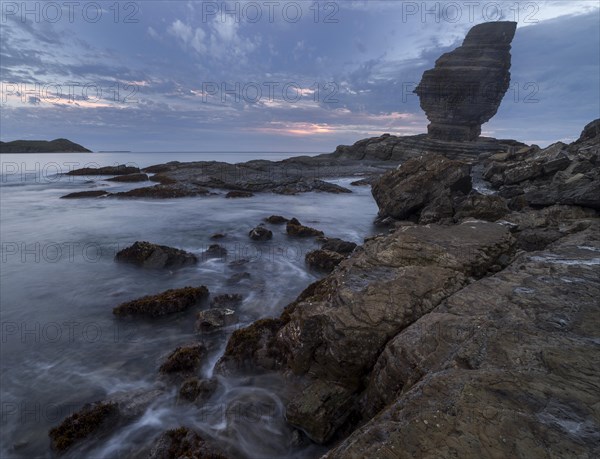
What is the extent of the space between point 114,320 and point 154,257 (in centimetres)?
427

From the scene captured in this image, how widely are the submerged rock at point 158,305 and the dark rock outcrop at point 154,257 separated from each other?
3198 millimetres

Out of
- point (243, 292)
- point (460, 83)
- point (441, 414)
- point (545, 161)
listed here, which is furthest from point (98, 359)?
point (460, 83)

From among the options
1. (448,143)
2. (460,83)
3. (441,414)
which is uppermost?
(460,83)

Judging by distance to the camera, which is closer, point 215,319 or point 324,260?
point 215,319

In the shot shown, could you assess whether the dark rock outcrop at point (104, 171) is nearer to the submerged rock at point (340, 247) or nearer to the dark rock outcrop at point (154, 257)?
the dark rock outcrop at point (154, 257)

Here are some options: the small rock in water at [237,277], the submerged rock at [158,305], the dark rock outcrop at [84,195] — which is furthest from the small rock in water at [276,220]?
the dark rock outcrop at [84,195]

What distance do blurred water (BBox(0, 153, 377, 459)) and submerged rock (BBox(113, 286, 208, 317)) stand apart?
1.00ft

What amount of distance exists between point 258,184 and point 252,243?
2107 cm

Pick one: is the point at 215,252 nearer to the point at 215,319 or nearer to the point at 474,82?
the point at 215,319

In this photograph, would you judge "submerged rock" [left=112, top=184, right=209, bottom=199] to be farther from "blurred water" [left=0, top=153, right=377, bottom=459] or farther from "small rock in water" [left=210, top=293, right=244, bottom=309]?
"small rock in water" [left=210, top=293, right=244, bottom=309]

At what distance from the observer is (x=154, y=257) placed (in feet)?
43.3

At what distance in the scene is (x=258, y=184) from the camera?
121 ft

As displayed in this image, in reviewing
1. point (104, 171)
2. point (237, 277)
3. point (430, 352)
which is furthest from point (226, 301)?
point (104, 171)

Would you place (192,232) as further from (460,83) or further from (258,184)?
(460,83)
